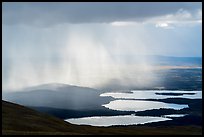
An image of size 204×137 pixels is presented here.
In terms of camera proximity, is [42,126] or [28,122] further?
[28,122]

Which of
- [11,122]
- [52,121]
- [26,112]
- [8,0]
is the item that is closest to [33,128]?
[11,122]

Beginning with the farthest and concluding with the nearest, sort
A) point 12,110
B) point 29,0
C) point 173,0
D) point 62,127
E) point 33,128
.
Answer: point 12,110 < point 62,127 < point 33,128 < point 29,0 < point 173,0

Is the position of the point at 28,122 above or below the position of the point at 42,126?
above

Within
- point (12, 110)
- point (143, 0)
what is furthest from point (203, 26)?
point (12, 110)

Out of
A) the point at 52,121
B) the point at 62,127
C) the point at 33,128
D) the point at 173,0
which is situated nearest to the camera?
the point at 173,0

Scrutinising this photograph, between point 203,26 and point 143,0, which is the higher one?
point 143,0

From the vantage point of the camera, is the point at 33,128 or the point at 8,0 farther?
the point at 33,128

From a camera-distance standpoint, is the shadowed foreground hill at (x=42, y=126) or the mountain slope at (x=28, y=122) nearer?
the mountain slope at (x=28, y=122)

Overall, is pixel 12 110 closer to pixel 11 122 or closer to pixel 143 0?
pixel 11 122

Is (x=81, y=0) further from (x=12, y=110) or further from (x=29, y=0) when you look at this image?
(x=12, y=110)

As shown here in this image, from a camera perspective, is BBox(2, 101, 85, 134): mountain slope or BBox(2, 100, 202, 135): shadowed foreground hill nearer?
BBox(2, 101, 85, 134): mountain slope
